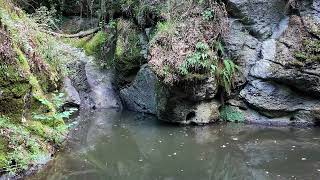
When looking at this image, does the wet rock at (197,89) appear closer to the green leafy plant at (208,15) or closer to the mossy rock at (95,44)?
the green leafy plant at (208,15)

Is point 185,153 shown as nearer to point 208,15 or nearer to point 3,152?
point 3,152

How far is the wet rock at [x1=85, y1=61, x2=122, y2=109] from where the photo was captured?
13594mm

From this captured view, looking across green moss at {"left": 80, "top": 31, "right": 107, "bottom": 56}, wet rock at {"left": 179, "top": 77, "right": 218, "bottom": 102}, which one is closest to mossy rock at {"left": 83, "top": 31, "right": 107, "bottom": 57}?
green moss at {"left": 80, "top": 31, "right": 107, "bottom": 56}

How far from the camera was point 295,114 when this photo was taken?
10.8 m

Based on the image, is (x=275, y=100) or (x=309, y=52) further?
(x=275, y=100)

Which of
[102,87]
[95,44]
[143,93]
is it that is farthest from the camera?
[95,44]

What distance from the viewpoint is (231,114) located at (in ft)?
36.8

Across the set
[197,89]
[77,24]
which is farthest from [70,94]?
[77,24]

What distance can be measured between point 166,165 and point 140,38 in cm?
623

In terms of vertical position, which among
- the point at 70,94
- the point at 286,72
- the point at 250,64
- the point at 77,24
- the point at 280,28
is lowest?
the point at 70,94

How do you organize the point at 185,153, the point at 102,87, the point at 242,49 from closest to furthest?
the point at 185,153
the point at 242,49
the point at 102,87

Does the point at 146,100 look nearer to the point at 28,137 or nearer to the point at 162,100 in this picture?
the point at 162,100

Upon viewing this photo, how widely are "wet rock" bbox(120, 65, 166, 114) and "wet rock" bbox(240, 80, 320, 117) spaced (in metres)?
2.69

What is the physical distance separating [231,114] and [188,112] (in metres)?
1.19
